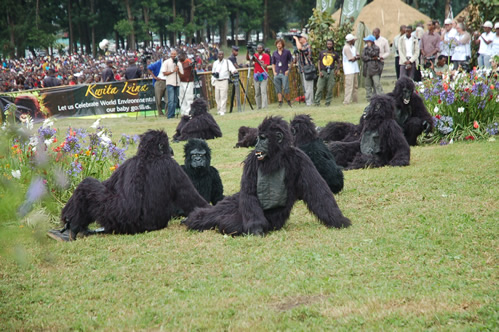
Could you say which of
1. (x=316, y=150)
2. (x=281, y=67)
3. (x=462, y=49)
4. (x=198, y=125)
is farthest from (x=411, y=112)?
(x=281, y=67)

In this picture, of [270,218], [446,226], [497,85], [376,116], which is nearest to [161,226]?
[270,218]

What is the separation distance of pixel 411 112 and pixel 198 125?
5.79m

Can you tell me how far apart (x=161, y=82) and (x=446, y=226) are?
17.5 m

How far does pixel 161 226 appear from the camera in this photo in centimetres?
766

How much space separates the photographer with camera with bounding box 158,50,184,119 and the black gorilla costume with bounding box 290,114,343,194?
1310 centimetres

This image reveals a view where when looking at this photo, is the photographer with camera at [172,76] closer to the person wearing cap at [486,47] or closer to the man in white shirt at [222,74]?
the man in white shirt at [222,74]

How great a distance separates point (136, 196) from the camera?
7297mm

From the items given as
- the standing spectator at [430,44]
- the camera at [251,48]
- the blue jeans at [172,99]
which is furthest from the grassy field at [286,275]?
the camera at [251,48]

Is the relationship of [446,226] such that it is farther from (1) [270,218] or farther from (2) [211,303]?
(2) [211,303]

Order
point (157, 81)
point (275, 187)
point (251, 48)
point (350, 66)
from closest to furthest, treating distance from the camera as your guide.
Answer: point (275, 187), point (350, 66), point (251, 48), point (157, 81)

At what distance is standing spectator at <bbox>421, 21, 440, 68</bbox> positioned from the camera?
66.2 feet

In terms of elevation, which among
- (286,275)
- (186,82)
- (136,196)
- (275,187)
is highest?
(186,82)

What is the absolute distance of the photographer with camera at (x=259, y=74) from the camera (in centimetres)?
2264

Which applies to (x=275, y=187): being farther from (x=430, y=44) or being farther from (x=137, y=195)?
(x=430, y=44)
